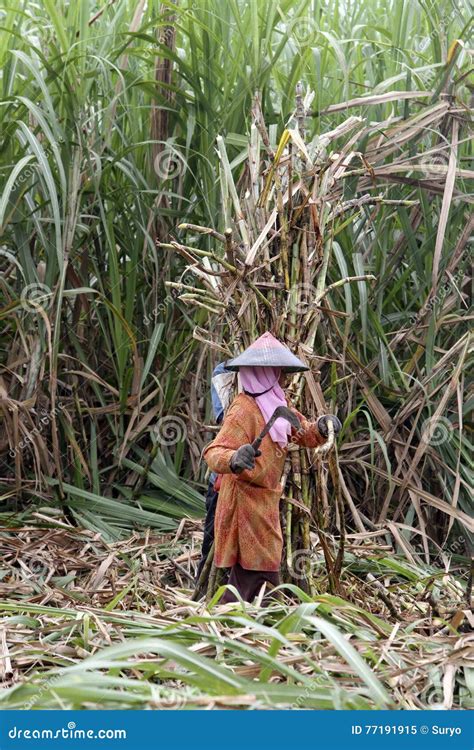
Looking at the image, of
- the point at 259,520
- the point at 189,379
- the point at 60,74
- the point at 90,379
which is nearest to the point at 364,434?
the point at 189,379

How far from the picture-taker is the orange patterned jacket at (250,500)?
3371 millimetres

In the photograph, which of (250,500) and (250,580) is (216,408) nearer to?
(250,500)

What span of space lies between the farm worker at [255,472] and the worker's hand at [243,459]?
0.10 metres

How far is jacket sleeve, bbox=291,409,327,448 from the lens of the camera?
3.47m

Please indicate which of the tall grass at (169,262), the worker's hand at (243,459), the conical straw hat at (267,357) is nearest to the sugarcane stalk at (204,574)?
the worker's hand at (243,459)

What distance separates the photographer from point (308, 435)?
3479mm

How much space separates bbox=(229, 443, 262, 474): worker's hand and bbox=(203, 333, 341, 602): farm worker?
0.34 ft

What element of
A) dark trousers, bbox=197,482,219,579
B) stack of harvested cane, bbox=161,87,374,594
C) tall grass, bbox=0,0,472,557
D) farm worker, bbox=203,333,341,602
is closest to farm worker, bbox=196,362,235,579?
dark trousers, bbox=197,482,219,579

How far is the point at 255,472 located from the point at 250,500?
0.09 meters

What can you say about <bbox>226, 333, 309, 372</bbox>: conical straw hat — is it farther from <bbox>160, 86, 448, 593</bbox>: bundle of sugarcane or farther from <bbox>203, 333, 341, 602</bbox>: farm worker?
<bbox>160, 86, 448, 593</bbox>: bundle of sugarcane

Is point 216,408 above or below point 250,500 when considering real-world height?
above

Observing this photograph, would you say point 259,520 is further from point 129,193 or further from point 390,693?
point 129,193

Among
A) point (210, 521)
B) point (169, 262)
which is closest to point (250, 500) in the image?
point (210, 521)
